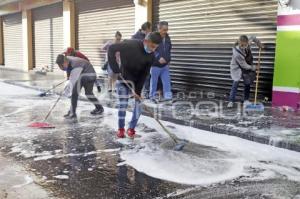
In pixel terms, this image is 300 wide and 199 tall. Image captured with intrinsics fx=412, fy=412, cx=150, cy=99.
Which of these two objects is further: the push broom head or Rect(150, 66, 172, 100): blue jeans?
Rect(150, 66, 172, 100): blue jeans

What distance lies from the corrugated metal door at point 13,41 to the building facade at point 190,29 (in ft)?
11.9

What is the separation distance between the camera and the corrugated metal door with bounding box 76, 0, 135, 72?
1334 cm

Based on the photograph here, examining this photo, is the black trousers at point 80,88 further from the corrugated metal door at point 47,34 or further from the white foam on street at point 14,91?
the corrugated metal door at point 47,34

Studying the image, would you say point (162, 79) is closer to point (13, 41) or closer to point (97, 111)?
point (97, 111)

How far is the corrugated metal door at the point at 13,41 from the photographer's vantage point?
21.8 metres

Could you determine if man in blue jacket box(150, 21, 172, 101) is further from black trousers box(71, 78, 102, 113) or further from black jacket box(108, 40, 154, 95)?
black jacket box(108, 40, 154, 95)

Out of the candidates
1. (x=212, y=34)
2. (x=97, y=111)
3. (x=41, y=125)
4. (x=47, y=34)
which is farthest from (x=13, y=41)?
(x=41, y=125)

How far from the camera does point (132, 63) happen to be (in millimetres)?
5918

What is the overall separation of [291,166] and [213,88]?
554cm

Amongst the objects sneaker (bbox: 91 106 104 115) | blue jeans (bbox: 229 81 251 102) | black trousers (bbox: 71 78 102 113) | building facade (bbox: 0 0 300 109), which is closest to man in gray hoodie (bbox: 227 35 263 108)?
blue jeans (bbox: 229 81 251 102)

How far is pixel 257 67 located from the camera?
8609 mm

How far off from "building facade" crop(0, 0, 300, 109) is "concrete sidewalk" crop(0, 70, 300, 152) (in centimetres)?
101

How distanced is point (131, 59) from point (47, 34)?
45.2ft

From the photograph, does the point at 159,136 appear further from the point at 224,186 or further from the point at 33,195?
the point at 33,195
